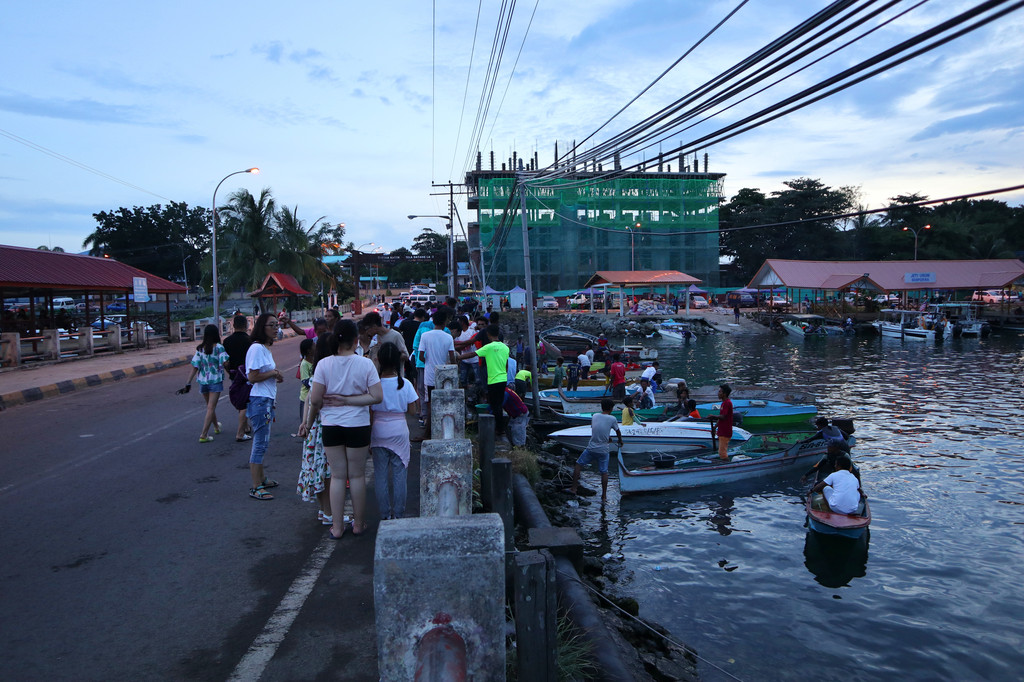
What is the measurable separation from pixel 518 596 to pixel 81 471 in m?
7.85

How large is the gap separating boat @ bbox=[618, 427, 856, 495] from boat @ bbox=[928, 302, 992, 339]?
41.0 metres

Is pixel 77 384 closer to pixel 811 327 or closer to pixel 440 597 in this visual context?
pixel 440 597

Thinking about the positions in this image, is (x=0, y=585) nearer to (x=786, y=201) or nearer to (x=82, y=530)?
(x=82, y=530)

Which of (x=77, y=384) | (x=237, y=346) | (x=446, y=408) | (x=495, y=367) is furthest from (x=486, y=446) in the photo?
(x=77, y=384)

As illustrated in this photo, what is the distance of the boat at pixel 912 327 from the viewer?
4509 cm

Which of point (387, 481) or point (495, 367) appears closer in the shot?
point (387, 481)

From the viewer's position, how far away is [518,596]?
138 inches

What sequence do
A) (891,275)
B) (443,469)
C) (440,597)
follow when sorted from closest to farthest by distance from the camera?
(440,597) → (443,469) → (891,275)

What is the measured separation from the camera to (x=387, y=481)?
19.8ft

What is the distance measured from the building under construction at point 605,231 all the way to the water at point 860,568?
189ft

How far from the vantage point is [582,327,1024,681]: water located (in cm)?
812

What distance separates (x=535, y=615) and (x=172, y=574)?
3602 mm

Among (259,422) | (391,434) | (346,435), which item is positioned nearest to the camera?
(346,435)

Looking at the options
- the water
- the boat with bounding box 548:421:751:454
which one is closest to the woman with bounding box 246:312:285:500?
the water
